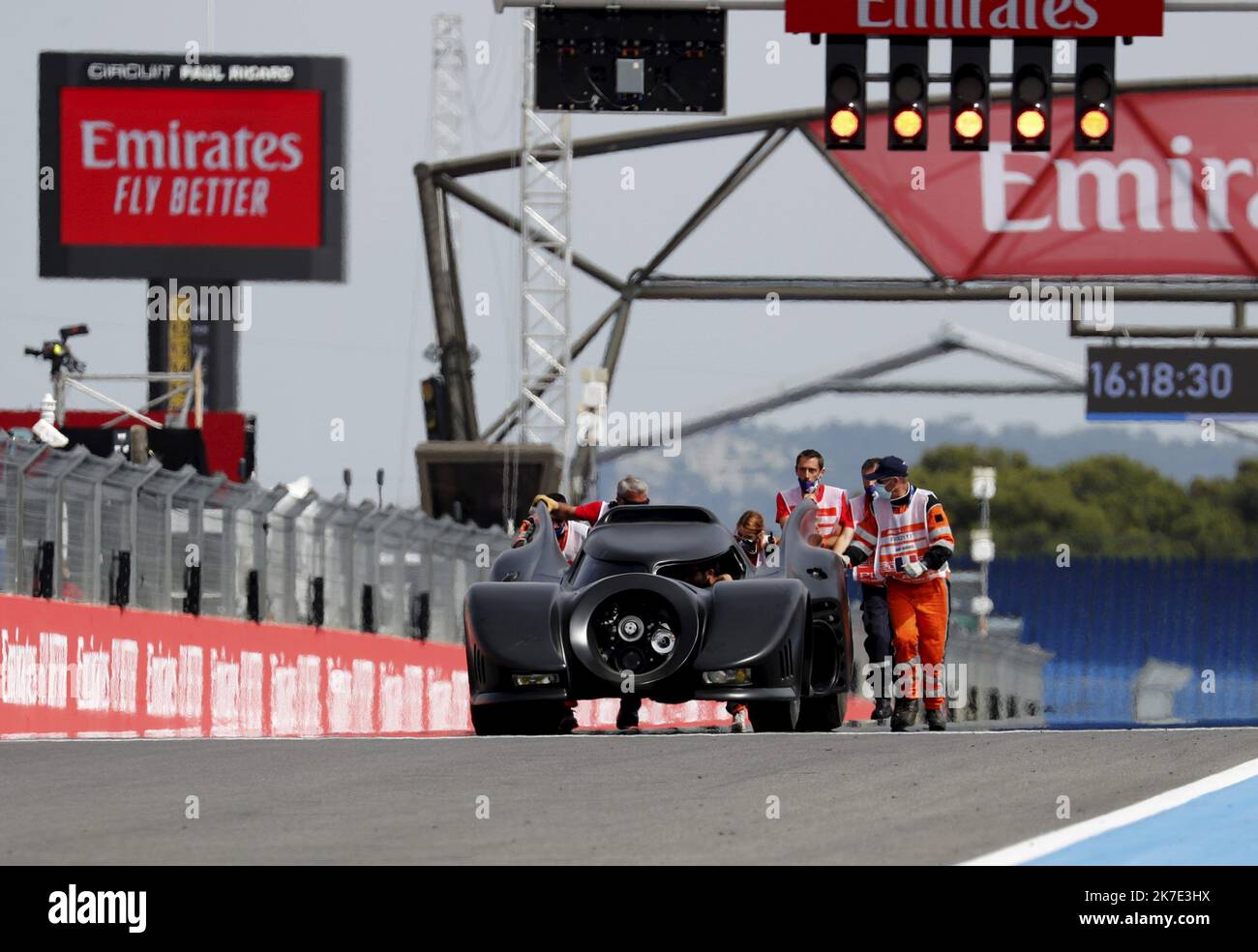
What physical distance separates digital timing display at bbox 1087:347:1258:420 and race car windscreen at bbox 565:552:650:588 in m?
22.6

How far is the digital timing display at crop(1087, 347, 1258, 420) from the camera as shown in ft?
116

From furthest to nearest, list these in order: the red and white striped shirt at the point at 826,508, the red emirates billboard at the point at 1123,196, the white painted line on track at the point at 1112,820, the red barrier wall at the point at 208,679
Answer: the red emirates billboard at the point at 1123,196, the red barrier wall at the point at 208,679, the red and white striped shirt at the point at 826,508, the white painted line on track at the point at 1112,820

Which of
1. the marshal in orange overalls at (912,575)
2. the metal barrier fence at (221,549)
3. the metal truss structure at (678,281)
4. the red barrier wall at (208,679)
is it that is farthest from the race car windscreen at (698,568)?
the metal truss structure at (678,281)

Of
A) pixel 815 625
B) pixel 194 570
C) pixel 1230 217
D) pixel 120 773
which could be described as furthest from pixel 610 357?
pixel 120 773

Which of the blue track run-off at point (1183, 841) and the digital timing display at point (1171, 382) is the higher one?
the digital timing display at point (1171, 382)

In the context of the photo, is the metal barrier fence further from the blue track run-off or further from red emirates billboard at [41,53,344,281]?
red emirates billboard at [41,53,344,281]

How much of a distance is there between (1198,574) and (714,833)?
5520 cm

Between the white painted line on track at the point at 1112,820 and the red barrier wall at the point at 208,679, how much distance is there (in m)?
8.31

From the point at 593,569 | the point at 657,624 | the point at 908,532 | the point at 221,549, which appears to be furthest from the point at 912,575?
the point at 221,549

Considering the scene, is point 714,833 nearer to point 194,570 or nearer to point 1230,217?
point 194,570

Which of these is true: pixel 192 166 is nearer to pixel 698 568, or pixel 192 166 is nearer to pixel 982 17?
pixel 982 17

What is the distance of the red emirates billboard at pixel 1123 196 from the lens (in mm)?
37219

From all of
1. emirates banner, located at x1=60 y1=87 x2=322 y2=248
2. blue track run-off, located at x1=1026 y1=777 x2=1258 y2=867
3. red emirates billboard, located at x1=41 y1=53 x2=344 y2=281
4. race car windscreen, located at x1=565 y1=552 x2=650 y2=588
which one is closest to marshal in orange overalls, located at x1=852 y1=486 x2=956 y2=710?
race car windscreen, located at x1=565 y1=552 x2=650 y2=588

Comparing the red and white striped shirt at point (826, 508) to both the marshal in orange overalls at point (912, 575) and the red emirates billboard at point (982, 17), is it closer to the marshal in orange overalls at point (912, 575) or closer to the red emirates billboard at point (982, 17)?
the marshal in orange overalls at point (912, 575)
